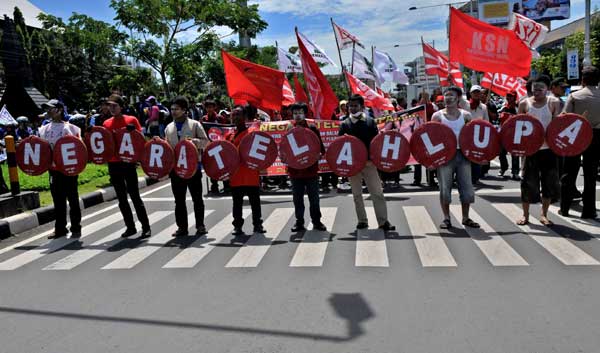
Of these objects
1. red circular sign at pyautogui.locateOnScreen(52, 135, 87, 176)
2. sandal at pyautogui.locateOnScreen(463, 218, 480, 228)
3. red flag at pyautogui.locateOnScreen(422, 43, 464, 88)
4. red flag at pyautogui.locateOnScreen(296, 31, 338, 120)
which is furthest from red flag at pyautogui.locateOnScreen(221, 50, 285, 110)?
red flag at pyautogui.locateOnScreen(422, 43, 464, 88)

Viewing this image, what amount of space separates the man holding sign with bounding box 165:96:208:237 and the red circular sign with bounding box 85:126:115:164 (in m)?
0.77

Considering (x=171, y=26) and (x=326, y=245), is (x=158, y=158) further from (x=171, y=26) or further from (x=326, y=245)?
(x=171, y=26)

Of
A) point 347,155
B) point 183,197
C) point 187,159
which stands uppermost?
point 187,159

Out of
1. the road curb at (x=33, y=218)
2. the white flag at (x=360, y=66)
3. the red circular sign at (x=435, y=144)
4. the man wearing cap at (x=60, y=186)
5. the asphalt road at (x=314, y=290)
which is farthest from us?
the white flag at (x=360, y=66)

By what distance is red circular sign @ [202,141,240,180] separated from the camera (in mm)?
7918

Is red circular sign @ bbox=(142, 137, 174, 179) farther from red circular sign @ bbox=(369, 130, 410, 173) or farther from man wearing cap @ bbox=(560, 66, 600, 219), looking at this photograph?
man wearing cap @ bbox=(560, 66, 600, 219)

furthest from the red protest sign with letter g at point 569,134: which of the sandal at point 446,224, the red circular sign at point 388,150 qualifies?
→ the red circular sign at point 388,150

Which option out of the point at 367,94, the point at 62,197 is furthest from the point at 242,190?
the point at 367,94

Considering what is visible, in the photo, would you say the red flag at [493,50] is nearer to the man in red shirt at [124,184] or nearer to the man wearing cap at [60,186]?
the man in red shirt at [124,184]

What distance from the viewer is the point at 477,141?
7.50 m

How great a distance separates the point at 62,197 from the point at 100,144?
39.5 inches

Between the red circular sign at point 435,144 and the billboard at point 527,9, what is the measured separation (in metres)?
59.9

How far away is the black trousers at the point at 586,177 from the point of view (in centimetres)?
772

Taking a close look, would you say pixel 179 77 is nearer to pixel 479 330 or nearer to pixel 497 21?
pixel 479 330
